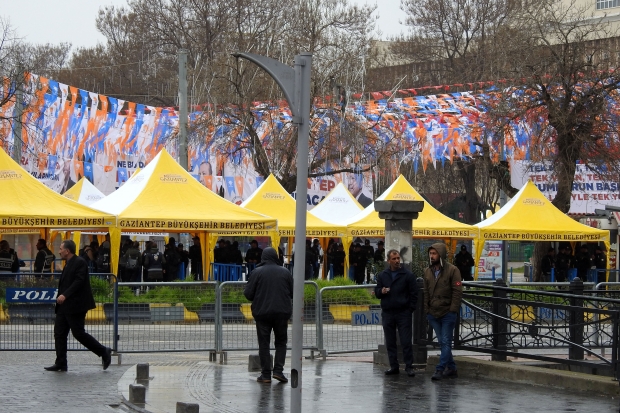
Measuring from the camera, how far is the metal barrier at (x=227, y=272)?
28.0 m

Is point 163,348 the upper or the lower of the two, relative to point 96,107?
lower

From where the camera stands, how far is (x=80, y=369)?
551 inches

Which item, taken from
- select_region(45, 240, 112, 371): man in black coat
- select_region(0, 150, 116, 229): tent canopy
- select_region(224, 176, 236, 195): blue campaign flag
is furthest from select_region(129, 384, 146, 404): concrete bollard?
select_region(224, 176, 236, 195): blue campaign flag

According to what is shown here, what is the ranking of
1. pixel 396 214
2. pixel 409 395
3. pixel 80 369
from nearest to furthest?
pixel 409 395 → pixel 80 369 → pixel 396 214

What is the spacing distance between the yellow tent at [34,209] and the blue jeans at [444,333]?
1269cm

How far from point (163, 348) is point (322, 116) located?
74.2 ft

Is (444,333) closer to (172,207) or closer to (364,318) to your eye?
(364,318)

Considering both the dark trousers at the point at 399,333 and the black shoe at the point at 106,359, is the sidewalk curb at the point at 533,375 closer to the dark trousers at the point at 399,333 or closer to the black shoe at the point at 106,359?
the dark trousers at the point at 399,333

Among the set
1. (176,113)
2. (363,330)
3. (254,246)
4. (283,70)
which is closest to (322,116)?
(176,113)

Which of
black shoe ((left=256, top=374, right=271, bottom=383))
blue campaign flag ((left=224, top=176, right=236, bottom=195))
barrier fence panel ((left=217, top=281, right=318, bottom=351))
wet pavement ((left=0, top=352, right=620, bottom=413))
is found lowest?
wet pavement ((left=0, top=352, right=620, bottom=413))

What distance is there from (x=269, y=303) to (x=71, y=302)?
2667mm

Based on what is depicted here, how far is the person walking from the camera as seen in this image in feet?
41.8

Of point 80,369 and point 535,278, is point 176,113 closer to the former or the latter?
point 535,278

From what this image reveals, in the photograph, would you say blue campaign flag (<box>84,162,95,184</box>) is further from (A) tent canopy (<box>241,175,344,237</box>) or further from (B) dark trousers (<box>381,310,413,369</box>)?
(B) dark trousers (<box>381,310,413,369</box>)
